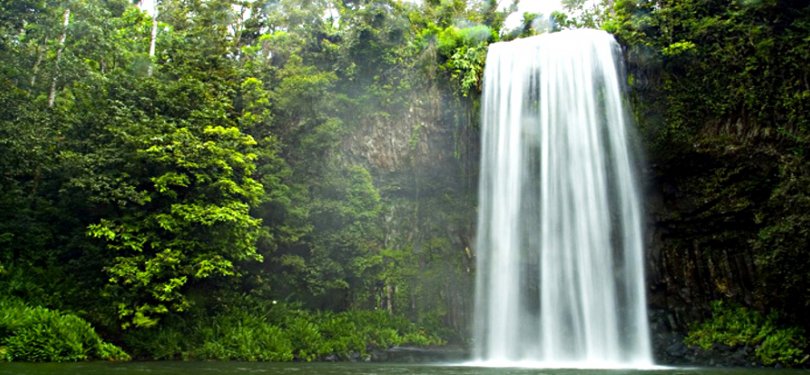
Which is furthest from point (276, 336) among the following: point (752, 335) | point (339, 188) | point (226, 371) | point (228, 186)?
point (752, 335)

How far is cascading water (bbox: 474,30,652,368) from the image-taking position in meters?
14.4

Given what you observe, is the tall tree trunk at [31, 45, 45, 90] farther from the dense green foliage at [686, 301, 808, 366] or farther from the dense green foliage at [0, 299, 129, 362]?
the dense green foliage at [686, 301, 808, 366]

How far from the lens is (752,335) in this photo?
13.6 metres

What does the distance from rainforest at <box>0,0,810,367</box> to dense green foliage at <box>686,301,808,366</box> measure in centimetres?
5

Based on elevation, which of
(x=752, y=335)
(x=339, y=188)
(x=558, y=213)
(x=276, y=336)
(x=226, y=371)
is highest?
(x=339, y=188)

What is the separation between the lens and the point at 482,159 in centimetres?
1723

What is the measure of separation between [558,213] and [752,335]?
5.29 meters

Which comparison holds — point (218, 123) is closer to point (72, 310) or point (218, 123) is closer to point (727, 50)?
point (72, 310)

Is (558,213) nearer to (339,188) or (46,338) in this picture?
(339,188)

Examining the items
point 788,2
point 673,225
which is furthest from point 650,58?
point 673,225

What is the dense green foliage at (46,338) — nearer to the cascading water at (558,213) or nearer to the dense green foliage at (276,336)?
the dense green foliage at (276,336)

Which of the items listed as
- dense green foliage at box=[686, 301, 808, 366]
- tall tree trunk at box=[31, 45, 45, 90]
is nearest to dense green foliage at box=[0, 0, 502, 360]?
tall tree trunk at box=[31, 45, 45, 90]

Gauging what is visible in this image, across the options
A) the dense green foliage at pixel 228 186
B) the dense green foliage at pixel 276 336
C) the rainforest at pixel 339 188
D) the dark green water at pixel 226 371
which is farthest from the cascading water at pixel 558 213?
the dark green water at pixel 226 371

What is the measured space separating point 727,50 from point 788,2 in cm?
177
